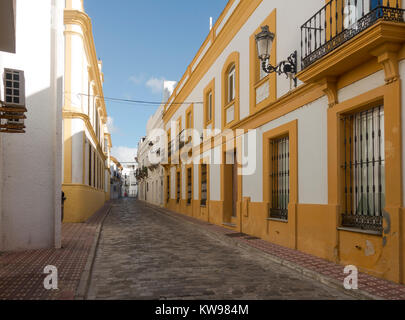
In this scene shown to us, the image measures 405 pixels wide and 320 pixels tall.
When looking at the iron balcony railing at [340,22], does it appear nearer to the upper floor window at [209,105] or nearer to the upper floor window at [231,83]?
the upper floor window at [231,83]

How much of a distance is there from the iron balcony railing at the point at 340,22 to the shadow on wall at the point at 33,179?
5.59 meters

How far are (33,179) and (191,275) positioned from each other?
4.35 meters

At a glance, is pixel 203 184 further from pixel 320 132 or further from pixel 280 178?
pixel 320 132

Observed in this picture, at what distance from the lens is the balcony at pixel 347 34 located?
5305 millimetres

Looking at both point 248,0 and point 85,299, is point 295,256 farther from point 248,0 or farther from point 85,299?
point 248,0

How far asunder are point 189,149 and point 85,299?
1461 cm

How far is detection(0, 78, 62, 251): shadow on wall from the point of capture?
8.01 m

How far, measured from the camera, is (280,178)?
9.48 metres

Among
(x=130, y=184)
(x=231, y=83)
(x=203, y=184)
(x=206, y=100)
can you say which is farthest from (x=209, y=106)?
(x=130, y=184)

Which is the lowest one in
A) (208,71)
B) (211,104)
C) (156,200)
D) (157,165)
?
(156,200)

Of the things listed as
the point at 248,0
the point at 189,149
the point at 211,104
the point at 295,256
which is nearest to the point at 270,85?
the point at 248,0

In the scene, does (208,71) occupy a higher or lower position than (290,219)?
higher

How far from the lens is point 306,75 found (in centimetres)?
717

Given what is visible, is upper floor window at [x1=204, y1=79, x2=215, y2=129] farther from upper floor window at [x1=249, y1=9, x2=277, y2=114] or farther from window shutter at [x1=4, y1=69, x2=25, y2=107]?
window shutter at [x1=4, y1=69, x2=25, y2=107]
